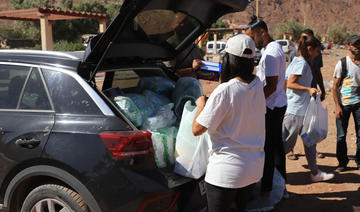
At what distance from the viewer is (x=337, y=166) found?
493cm

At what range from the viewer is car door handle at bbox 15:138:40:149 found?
98.0 inches

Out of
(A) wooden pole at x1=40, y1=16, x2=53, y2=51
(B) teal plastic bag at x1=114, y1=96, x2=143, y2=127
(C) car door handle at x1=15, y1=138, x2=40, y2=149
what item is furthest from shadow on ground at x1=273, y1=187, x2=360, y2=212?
(A) wooden pole at x1=40, y1=16, x2=53, y2=51

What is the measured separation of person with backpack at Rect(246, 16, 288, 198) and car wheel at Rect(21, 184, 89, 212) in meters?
2.03

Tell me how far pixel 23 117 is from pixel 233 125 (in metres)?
1.65

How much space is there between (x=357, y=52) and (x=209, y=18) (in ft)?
7.21

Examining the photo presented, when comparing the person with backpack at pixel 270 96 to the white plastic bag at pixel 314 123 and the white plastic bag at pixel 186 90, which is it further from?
the white plastic bag at pixel 186 90

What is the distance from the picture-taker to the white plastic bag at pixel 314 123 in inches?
160

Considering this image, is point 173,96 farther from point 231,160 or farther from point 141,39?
point 231,160

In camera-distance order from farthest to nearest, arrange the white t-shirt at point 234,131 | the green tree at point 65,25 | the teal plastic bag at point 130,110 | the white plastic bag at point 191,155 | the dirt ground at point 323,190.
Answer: the green tree at point 65,25
the dirt ground at point 323,190
the teal plastic bag at point 130,110
the white plastic bag at point 191,155
the white t-shirt at point 234,131

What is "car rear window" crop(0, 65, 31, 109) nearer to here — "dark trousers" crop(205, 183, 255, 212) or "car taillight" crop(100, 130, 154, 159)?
"car taillight" crop(100, 130, 154, 159)

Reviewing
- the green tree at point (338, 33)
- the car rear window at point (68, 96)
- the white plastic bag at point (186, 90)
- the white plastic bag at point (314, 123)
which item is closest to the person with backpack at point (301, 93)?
the white plastic bag at point (314, 123)

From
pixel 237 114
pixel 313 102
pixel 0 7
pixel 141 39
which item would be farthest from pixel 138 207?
pixel 0 7

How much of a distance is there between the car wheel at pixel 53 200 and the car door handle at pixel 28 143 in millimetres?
307

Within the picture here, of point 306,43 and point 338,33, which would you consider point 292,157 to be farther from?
point 338,33
